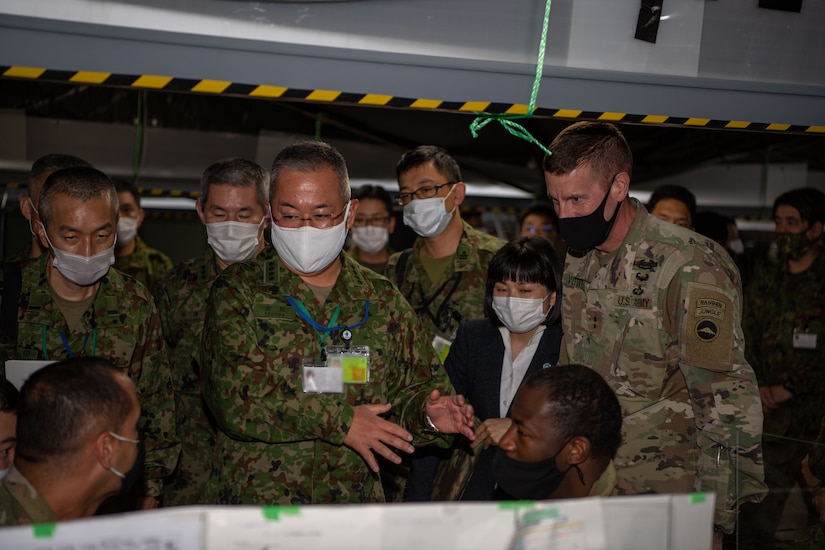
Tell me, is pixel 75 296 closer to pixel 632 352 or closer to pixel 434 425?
pixel 434 425

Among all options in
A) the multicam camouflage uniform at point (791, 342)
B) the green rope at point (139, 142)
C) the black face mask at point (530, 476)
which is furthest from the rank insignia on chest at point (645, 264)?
the green rope at point (139, 142)

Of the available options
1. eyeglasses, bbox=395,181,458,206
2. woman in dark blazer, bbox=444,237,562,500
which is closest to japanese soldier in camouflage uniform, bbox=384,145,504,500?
eyeglasses, bbox=395,181,458,206

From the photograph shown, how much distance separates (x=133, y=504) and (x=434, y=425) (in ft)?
5.41

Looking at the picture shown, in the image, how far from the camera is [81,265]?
119 inches

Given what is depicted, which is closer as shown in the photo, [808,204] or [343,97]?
[343,97]

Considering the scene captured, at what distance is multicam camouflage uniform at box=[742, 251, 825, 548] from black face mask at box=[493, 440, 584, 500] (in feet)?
11.1

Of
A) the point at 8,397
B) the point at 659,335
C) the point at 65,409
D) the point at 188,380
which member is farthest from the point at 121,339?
the point at 659,335

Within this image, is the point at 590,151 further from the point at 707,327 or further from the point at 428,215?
the point at 428,215

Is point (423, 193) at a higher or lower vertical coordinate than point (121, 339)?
higher

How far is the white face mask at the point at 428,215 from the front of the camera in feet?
14.1

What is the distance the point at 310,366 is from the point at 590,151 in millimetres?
1246

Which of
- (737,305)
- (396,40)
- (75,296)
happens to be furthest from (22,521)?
(737,305)

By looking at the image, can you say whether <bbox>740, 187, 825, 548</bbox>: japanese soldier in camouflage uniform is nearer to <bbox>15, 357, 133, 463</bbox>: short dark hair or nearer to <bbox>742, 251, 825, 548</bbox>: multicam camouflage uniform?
<bbox>742, 251, 825, 548</bbox>: multicam camouflage uniform

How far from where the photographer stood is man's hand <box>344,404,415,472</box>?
2.46 m
